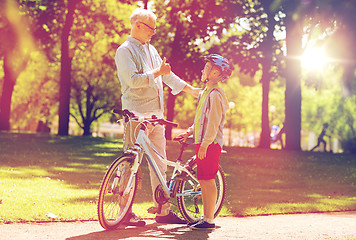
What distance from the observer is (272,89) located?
6481 cm

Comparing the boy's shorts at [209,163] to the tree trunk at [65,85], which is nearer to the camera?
the boy's shorts at [209,163]

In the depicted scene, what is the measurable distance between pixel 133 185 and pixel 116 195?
0.20 meters

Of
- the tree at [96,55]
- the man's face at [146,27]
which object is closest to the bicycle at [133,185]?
the man's face at [146,27]

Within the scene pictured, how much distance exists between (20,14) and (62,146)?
34.9ft

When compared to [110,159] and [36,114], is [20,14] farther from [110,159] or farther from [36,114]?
[36,114]

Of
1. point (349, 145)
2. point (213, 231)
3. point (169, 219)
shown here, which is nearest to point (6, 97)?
point (349, 145)

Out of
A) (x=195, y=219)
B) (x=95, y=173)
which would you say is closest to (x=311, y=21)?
(x=95, y=173)

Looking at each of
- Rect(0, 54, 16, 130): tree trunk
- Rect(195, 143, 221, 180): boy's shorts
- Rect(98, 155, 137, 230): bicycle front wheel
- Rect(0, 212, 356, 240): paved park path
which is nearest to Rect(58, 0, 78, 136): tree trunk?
Rect(0, 54, 16, 130): tree trunk

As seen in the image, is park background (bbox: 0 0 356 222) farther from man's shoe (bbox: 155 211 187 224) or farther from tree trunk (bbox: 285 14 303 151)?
man's shoe (bbox: 155 211 187 224)

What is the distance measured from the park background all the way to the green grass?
33 millimetres

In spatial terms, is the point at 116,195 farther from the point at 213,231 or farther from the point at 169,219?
the point at 213,231

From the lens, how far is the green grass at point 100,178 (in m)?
7.34

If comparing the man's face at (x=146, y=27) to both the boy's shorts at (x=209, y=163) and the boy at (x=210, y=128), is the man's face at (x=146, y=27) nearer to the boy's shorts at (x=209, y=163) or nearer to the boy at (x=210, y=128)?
the boy at (x=210, y=128)

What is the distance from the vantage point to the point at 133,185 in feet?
20.0
